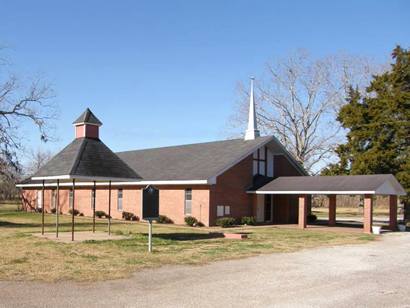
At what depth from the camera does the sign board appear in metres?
17.2

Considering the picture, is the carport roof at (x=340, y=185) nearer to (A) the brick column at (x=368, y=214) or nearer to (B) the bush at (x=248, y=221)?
(A) the brick column at (x=368, y=214)

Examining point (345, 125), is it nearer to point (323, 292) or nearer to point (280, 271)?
point (280, 271)

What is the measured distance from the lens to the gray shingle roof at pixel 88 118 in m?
22.5

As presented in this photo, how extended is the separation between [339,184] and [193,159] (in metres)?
10.5

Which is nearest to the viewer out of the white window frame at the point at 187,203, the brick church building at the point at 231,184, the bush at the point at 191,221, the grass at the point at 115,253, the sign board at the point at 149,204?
the grass at the point at 115,253

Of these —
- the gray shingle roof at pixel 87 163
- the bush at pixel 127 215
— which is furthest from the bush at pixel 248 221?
the gray shingle roof at pixel 87 163

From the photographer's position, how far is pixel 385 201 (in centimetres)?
7244

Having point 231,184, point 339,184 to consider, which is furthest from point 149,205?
point 231,184

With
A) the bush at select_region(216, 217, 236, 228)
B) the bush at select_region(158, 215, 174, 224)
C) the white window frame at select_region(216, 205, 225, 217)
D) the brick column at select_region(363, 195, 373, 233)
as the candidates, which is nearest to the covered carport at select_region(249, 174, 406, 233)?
the brick column at select_region(363, 195, 373, 233)

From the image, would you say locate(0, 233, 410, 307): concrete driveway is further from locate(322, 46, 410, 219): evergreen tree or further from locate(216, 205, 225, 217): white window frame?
locate(322, 46, 410, 219): evergreen tree

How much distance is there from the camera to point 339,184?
29.6 m

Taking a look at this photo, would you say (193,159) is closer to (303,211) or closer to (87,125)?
(303,211)

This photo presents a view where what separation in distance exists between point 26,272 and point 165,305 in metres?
4.83

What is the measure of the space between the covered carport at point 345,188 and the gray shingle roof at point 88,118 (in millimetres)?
13309
